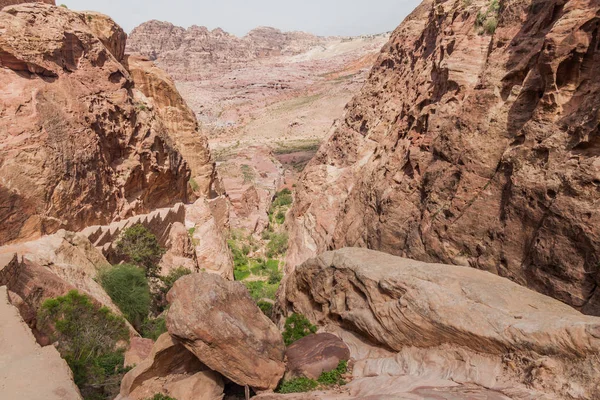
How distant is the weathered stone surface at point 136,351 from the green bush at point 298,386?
3.52 metres

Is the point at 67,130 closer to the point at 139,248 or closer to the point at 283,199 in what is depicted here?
the point at 139,248

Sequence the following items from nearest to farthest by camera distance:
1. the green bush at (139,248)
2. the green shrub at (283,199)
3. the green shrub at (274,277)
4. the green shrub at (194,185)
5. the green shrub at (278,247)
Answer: the green bush at (139,248) → the green shrub at (274,277) → the green shrub at (278,247) → the green shrub at (194,185) → the green shrub at (283,199)

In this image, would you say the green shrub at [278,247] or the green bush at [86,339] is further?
the green shrub at [278,247]

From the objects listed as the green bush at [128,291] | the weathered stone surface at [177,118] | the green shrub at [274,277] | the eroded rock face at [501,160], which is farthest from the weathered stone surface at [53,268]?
the weathered stone surface at [177,118]

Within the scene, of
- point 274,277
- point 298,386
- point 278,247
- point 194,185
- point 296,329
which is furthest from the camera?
point 194,185

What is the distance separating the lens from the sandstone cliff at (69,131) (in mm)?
11961

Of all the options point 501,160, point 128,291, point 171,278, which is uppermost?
point 501,160

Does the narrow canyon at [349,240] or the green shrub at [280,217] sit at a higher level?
the narrow canyon at [349,240]

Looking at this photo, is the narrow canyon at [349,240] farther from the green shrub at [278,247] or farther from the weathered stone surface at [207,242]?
the green shrub at [278,247]

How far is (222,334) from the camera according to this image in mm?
7094

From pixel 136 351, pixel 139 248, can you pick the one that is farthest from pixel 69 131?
pixel 136 351

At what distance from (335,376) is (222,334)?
8.33 ft

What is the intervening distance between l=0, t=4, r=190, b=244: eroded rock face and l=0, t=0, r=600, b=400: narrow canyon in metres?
0.07

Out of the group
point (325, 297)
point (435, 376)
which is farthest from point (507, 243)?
point (325, 297)
